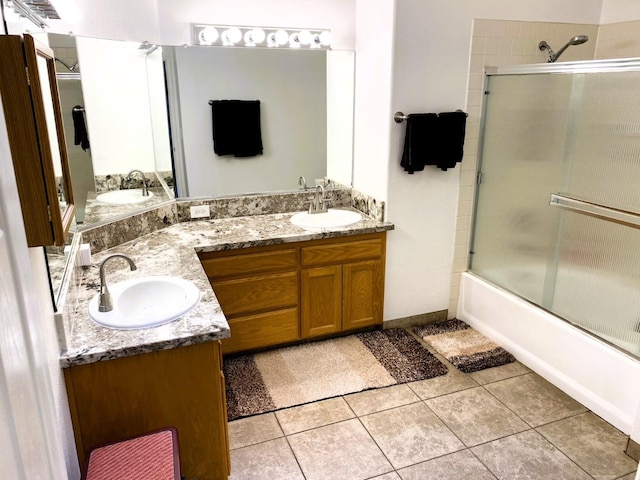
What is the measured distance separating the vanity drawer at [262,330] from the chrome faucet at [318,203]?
2.26ft

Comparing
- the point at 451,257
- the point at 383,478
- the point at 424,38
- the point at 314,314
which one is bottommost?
the point at 383,478

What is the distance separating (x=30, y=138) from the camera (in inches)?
42.1

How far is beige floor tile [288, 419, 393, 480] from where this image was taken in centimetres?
206

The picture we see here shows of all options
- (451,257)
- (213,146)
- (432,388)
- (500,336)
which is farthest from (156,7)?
(500,336)

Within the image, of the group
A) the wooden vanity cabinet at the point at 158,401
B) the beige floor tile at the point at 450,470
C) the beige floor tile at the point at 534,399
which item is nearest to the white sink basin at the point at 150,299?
the wooden vanity cabinet at the point at 158,401

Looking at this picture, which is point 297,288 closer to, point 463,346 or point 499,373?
point 463,346

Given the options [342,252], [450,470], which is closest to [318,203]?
[342,252]

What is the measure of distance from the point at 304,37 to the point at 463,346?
220cm

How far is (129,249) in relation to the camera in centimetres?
253

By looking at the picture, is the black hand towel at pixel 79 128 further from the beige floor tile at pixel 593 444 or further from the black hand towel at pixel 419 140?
the beige floor tile at pixel 593 444

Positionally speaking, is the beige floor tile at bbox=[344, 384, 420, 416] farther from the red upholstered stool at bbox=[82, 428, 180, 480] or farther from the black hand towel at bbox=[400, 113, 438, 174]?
the black hand towel at bbox=[400, 113, 438, 174]

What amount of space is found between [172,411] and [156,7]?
86.5 inches

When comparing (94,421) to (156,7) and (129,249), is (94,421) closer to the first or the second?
(129,249)

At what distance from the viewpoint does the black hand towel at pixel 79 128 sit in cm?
223
